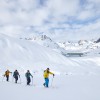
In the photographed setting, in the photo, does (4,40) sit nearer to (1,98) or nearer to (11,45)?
(11,45)

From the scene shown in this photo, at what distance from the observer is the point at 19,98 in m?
13.3

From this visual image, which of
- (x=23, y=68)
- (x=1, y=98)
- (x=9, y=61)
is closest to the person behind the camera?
(x=1, y=98)

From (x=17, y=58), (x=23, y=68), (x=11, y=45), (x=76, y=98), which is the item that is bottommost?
(x=76, y=98)

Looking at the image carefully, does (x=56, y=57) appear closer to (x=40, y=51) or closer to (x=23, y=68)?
(x=40, y=51)

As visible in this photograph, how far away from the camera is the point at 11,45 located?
94438 millimetres

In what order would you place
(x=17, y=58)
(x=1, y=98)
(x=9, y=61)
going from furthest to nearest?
(x=17, y=58) < (x=9, y=61) < (x=1, y=98)

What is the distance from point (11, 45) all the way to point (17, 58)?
12.2m

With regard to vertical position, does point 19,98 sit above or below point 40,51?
below

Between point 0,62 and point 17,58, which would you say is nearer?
point 0,62

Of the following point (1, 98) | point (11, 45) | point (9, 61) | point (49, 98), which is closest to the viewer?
point (1, 98)

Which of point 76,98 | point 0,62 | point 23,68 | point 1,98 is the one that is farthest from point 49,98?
point 0,62

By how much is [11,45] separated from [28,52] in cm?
780

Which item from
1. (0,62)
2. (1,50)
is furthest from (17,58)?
(0,62)

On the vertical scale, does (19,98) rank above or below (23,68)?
below
